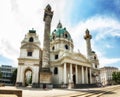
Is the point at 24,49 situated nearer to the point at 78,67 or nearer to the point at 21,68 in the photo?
the point at 21,68

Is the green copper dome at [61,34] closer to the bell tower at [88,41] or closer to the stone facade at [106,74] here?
the bell tower at [88,41]

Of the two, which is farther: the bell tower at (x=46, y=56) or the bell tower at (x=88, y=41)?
the bell tower at (x=88, y=41)

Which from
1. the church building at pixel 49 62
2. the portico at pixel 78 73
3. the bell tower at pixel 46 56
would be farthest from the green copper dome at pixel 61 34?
the portico at pixel 78 73

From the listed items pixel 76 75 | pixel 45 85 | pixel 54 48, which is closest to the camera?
pixel 45 85

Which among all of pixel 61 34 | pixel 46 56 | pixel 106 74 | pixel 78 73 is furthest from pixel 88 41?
pixel 106 74

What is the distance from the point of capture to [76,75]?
43781mm

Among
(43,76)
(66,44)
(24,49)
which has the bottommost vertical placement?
(43,76)

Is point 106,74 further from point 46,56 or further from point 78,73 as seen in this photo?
point 46,56

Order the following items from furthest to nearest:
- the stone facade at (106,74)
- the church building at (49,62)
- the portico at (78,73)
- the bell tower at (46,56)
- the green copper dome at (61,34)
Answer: the stone facade at (106,74)
the green copper dome at (61,34)
the portico at (78,73)
the church building at (49,62)
the bell tower at (46,56)

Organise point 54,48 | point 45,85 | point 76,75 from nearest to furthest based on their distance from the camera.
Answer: point 45,85 < point 76,75 < point 54,48

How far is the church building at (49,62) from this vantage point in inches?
1448

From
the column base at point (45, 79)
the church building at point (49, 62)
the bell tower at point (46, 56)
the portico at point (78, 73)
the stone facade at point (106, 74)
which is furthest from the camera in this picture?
the stone facade at point (106, 74)

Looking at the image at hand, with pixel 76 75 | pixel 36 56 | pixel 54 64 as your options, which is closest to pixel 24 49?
pixel 36 56

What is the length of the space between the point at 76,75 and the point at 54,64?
8.14 meters
